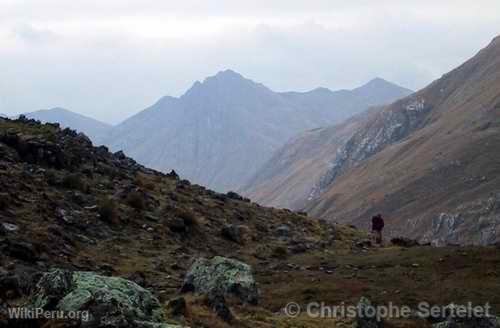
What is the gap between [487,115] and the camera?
586ft

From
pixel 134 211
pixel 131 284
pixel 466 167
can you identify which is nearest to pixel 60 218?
pixel 134 211

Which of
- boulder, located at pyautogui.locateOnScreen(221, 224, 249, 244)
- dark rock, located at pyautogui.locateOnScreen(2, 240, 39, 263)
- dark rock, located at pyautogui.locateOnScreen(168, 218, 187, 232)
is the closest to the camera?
dark rock, located at pyautogui.locateOnScreen(2, 240, 39, 263)

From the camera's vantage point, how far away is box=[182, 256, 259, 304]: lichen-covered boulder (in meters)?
20.5

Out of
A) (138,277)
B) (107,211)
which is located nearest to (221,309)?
(138,277)

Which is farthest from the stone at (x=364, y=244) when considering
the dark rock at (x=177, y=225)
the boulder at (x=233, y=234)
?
the dark rock at (x=177, y=225)

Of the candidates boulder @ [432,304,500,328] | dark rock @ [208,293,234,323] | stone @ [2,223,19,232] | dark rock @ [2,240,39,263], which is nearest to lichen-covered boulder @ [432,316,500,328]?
boulder @ [432,304,500,328]

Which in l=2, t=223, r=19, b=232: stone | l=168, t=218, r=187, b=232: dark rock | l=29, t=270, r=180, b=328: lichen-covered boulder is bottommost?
l=29, t=270, r=180, b=328: lichen-covered boulder

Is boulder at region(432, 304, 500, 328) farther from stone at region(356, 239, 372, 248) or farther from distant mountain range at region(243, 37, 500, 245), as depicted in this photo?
distant mountain range at region(243, 37, 500, 245)

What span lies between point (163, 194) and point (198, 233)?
698cm

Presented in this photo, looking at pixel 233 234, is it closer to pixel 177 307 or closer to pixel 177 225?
pixel 177 225

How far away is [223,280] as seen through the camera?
68.0ft

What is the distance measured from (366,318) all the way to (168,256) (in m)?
13.6

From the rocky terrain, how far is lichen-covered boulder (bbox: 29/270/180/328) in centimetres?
3

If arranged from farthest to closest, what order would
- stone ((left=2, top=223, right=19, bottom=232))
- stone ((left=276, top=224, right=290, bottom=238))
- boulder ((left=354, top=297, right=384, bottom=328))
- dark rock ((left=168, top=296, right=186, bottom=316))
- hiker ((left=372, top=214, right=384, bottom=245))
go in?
hiker ((left=372, top=214, right=384, bottom=245)) < stone ((left=276, top=224, right=290, bottom=238)) < stone ((left=2, top=223, right=19, bottom=232)) < boulder ((left=354, top=297, right=384, bottom=328)) < dark rock ((left=168, top=296, right=186, bottom=316))
